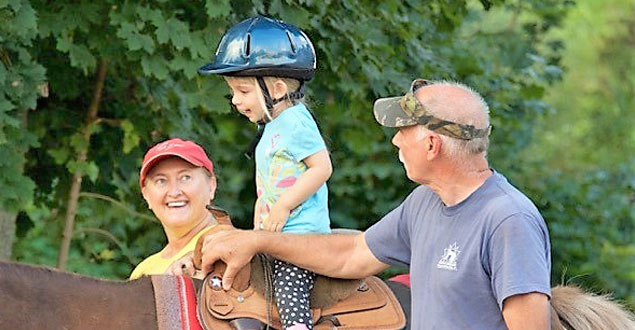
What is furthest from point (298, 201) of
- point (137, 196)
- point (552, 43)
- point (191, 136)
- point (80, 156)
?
point (552, 43)

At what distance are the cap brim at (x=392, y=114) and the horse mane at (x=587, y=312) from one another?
0.86 meters

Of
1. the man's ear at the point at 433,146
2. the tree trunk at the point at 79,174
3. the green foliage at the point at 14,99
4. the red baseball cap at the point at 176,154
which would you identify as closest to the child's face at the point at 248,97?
the red baseball cap at the point at 176,154

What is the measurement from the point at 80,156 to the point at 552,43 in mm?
4057

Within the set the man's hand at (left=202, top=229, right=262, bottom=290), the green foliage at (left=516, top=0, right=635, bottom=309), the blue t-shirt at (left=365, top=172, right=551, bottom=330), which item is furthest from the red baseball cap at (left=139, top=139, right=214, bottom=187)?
the green foliage at (left=516, top=0, right=635, bottom=309)

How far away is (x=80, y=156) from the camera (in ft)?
21.8

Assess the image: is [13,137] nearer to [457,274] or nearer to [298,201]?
[298,201]

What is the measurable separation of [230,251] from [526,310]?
3.32 ft

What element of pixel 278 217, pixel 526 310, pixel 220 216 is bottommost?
pixel 526 310

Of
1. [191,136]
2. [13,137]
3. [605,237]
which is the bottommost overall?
[605,237]

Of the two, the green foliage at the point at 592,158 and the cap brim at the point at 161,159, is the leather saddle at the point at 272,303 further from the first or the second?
the green foliage at the point at 592,158

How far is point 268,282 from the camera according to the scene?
365 cm

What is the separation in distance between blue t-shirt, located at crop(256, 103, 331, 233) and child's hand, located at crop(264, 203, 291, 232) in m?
0.05

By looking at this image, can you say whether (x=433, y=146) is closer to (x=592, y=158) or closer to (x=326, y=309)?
(x=326, y=309)

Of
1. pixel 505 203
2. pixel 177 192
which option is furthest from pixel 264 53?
pixel 505 203
